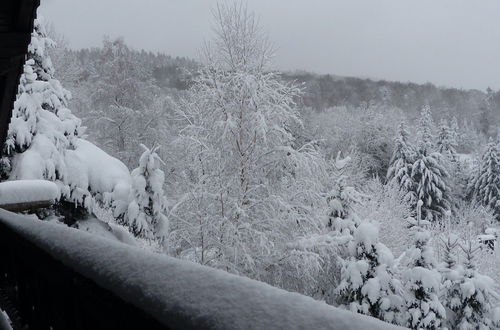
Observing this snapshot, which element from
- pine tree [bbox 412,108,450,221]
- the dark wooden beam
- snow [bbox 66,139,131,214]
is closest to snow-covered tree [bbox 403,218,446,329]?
snow [bbox 66,139,131,214]

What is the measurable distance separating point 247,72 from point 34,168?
23.2ft

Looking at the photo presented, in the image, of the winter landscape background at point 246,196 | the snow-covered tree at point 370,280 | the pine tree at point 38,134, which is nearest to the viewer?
the pine tree at point 38,134

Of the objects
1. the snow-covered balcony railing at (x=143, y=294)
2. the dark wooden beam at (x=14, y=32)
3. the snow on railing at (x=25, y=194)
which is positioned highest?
the dark wooden beam at (x=14, y=32)

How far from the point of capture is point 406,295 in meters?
13.3

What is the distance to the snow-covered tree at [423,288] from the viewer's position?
12734 mm

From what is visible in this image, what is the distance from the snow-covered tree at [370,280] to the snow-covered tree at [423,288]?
38 centimetres

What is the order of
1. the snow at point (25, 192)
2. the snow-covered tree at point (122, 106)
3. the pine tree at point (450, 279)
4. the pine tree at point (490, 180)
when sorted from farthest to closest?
the pine tree at point (490, 180) → the snow-covered tree at point (122, 106) → the pine tree at point (450, 279) → the snow at point (25, 192)

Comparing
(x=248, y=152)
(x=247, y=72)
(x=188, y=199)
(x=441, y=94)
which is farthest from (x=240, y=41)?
(x=441, y=94)

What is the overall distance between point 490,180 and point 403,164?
9.15 m

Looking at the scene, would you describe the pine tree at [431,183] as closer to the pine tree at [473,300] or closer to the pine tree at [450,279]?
the pine tree at [450,279]

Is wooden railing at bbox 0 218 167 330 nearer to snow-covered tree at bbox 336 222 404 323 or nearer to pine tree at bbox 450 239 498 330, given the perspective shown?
snow-covered tree at bbox 336 222 404 323

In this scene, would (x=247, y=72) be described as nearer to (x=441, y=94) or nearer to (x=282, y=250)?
(x=282, y=250)

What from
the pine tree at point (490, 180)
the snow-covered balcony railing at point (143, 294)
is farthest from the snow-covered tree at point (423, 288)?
the pine tree at point (490, 180)

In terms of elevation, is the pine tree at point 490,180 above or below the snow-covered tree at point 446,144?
below
